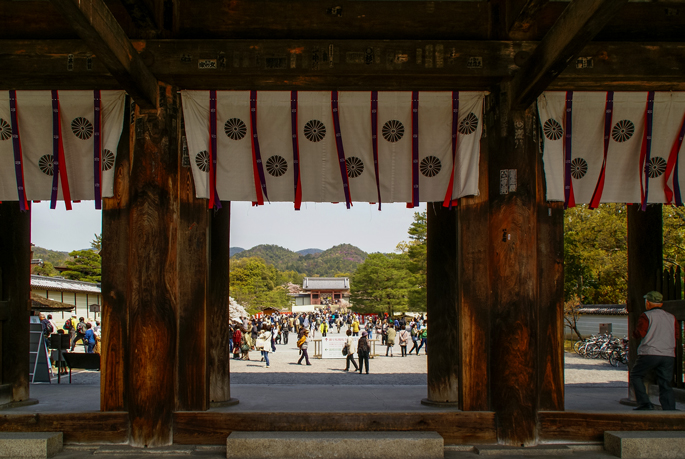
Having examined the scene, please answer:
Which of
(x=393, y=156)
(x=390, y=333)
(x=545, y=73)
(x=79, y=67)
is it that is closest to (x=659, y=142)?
(x=545, y=73)

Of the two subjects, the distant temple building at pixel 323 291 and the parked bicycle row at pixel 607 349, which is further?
the distant temple building at pixel 323 291

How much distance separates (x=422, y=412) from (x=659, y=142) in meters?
4.67

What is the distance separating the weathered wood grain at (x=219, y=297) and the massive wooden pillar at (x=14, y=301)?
9.90 feet

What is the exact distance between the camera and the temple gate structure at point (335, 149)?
6660 mm

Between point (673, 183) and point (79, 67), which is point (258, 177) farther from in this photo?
point (673, 183)

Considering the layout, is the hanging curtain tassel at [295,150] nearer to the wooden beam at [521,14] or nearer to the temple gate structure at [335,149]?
the temple gate structure at [335,149]

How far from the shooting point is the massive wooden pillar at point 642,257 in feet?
31.3

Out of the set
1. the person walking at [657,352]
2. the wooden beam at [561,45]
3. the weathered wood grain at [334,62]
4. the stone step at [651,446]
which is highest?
the weathered wood grain at [334,62]

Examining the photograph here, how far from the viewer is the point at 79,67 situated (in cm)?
675

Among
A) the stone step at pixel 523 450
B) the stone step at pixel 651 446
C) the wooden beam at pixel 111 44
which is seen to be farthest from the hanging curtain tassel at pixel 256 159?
the stone step at pixel 651 446

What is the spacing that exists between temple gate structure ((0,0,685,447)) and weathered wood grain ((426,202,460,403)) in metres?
1.77

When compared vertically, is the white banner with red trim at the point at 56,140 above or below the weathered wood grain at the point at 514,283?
above

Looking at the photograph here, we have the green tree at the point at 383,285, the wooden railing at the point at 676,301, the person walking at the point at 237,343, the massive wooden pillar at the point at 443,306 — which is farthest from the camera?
the green tree at the point at 383,285

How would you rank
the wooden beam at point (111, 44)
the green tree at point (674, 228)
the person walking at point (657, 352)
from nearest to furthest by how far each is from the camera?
the wooden beam at point (111, 44) < the person walking at point (657, 352) < the green tree at point (674, 228)
